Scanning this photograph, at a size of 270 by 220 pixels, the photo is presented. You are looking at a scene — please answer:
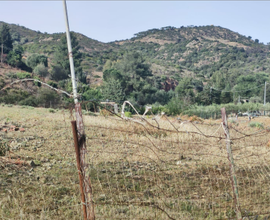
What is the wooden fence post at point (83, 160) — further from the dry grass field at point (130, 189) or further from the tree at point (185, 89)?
the tree at point (185, 89)

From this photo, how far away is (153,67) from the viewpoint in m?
69.2

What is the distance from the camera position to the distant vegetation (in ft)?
114

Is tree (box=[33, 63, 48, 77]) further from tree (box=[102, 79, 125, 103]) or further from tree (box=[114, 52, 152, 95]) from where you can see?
tree (box=[114, 52, 152, 95])

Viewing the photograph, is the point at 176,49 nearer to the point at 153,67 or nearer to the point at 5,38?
the point at 153,67

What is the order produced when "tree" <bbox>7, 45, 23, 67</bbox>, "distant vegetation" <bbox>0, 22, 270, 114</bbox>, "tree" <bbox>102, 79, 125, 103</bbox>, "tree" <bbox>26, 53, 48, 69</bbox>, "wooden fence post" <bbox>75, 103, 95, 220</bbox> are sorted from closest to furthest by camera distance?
"wooden fence post" <bbox>75, 103, 95, 220</bbox> < "tree" <bbox>102, 79, 125, 103</bbox> < "distant vegetation" <bbox>0, 22, 270, 114</bbox> < "tree" <bbox>7, 45, 23, 67</bbox> < "tree" <bbox>26, 53, 48, 69</bbox>

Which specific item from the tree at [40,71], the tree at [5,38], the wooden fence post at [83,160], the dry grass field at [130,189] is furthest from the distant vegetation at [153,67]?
the dry grass field at [130,189]

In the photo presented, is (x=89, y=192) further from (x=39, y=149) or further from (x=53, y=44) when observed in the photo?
(x=53, y=44)

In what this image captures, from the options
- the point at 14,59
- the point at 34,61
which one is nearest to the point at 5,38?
the point at 34,61

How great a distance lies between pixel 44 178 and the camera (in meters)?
4.97

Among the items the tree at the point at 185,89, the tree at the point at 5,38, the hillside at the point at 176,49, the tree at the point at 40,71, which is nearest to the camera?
the tree at the point at 40,71

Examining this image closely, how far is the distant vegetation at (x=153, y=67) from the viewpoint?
34.9 meters

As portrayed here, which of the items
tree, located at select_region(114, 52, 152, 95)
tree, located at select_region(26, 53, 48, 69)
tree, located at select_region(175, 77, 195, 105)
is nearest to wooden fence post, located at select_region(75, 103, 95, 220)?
tree, located at select_region(175, 77, 195, 105)

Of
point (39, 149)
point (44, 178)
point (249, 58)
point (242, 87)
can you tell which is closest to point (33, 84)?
point (39, 149)

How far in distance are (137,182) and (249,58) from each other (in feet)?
289
